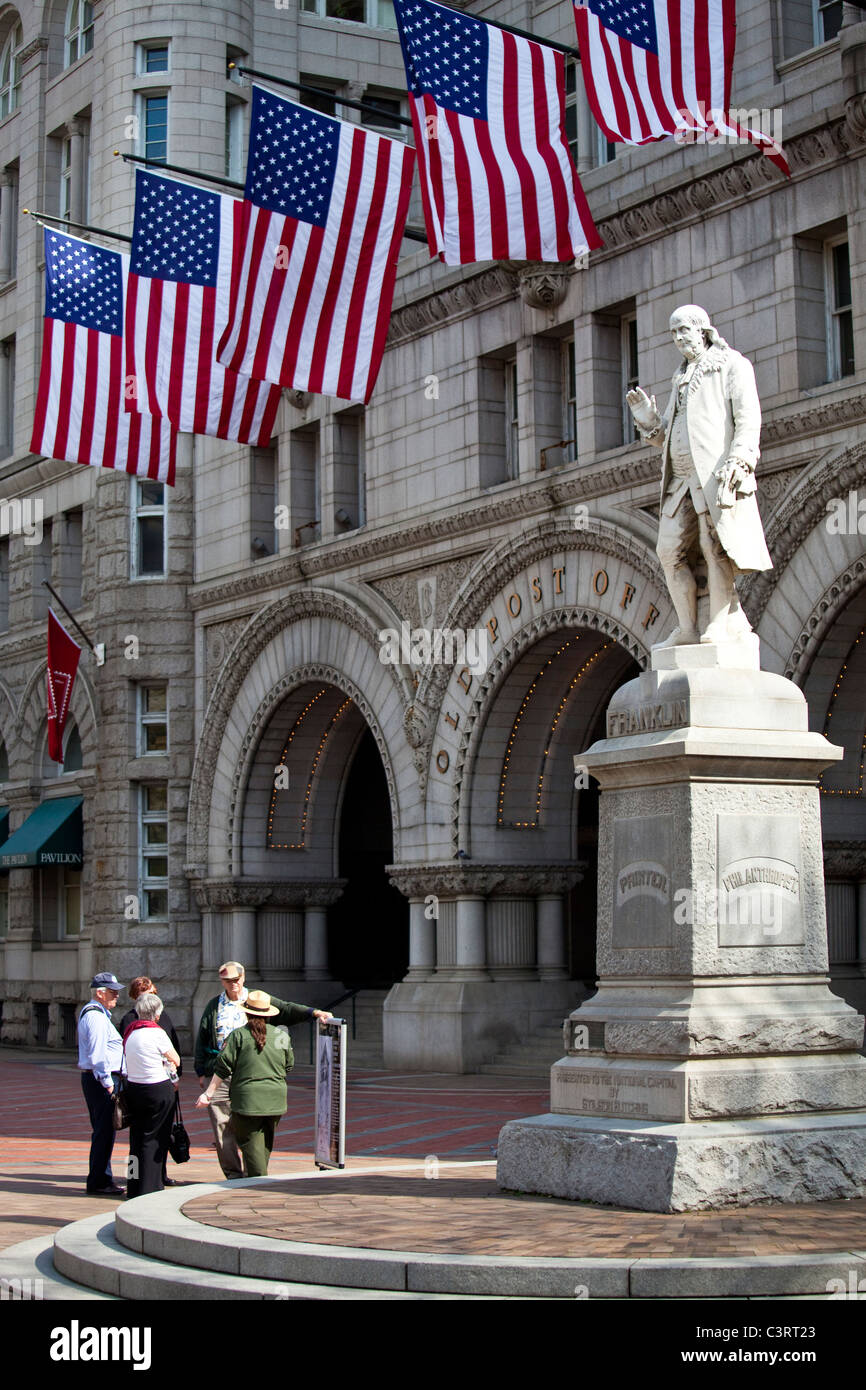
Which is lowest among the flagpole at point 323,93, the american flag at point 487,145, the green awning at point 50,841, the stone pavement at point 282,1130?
the stone pavement at point 282,1130

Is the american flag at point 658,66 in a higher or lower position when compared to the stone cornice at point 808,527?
higher

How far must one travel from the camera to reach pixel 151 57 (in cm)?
3547

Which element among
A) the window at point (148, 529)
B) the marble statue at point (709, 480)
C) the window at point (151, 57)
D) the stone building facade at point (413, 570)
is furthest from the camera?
the window at point (151, 57)

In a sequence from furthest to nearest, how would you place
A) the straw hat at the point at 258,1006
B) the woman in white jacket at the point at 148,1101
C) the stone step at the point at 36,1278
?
the woman in white jacket at the point at 148,1101 → the straw hat at the point at 258,1006 → the stone step at the point at 36,1278

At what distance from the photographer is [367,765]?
35219 millimetres

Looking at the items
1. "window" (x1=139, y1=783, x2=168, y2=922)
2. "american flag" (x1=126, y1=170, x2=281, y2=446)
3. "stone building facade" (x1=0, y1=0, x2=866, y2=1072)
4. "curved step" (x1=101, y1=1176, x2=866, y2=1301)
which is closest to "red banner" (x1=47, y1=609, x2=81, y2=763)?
"stone building facade" (x1=0, y1=0, x2=866, y2=1072)

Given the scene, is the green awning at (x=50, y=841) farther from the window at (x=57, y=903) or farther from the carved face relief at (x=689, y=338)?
the carved face relief at (x=689, y=338)

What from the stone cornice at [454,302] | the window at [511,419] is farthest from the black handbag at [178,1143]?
the stone cornice at [454,302]

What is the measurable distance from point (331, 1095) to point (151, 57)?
25960 millimetres

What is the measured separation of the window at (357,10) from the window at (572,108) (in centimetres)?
1035

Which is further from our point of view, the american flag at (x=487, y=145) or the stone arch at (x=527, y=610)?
the stone arch at (x=527, y=610)

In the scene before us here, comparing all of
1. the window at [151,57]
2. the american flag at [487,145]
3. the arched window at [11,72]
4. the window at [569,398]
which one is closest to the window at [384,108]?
the window at [151,57]

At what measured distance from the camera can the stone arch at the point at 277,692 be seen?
2880 cm
